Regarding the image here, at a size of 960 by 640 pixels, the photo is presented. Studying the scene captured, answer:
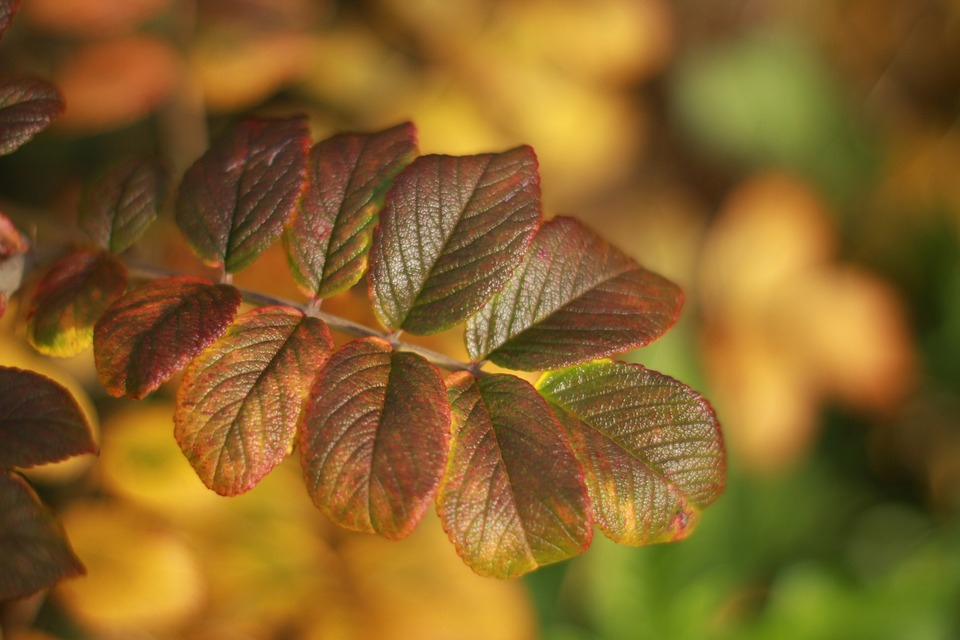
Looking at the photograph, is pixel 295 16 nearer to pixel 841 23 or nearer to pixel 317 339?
pixel 317 339

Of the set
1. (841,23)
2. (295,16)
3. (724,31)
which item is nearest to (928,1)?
(841,23)

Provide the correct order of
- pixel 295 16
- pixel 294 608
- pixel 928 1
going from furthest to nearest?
1. pixel 928 1
2. pixel 295 16
3. pixel 294 608

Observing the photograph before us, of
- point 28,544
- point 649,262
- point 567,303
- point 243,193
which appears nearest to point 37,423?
point 28,544

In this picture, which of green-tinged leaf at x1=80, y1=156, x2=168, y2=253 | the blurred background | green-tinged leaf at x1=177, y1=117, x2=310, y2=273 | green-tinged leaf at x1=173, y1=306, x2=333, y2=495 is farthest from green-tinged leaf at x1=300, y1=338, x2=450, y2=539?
the blurred background

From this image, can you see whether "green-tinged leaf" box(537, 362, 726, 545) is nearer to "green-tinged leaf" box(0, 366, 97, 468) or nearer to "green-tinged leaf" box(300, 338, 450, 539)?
"green-tinged leaf" box(300, 338, 450, 539)

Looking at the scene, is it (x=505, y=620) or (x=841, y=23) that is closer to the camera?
(x=505, y=620)

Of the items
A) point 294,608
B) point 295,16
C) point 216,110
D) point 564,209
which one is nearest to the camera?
point 294,608

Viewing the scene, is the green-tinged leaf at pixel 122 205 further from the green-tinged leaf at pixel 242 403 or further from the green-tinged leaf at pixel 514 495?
the green-tinged leaf at pixel 514 495

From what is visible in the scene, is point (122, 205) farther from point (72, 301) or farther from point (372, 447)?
point (372, 447)
